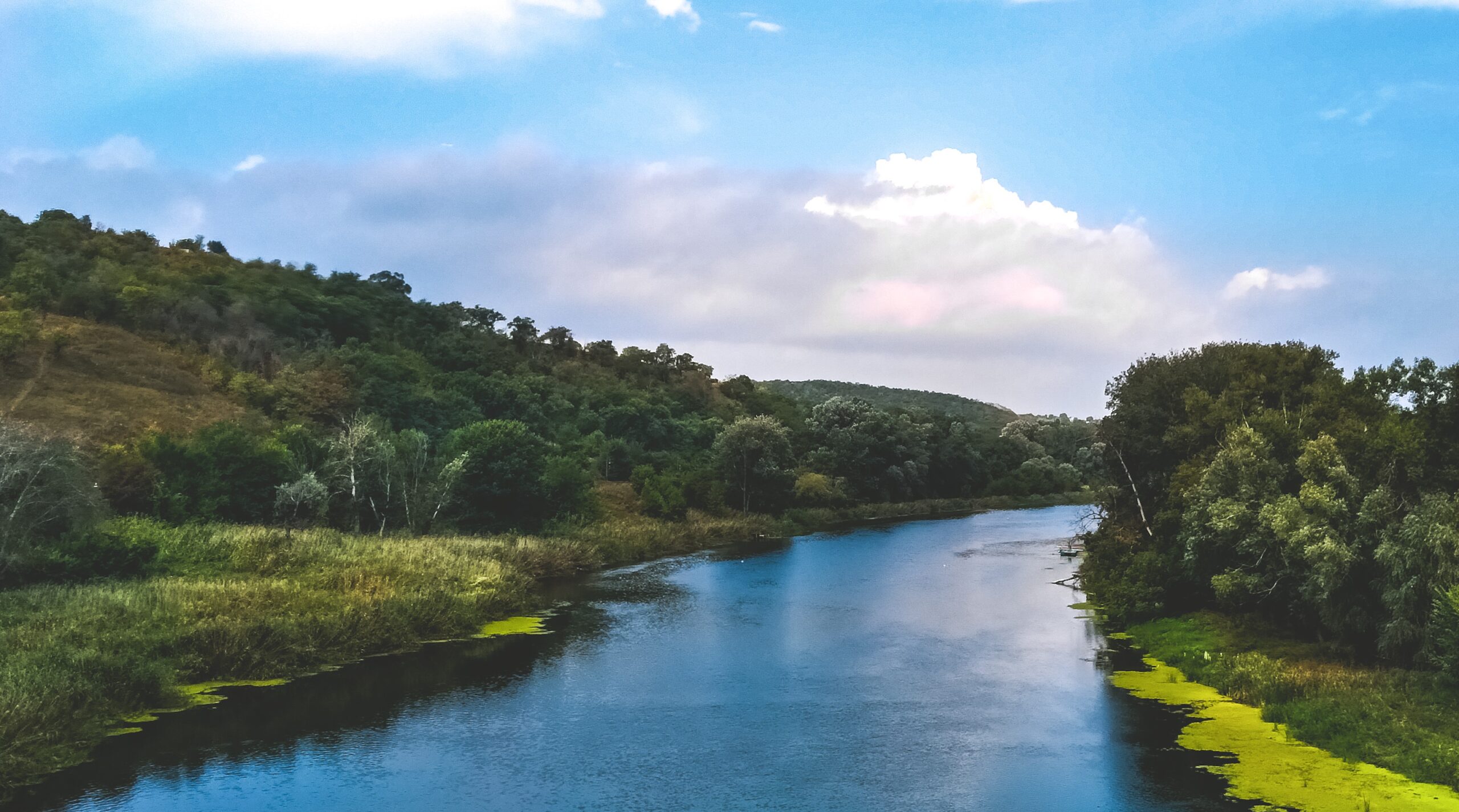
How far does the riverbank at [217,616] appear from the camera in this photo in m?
21.0

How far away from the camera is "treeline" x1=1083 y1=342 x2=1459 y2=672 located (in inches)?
890

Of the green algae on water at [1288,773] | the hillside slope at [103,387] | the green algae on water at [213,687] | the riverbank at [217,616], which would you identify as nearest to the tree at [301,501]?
the riverbank at [217,616]

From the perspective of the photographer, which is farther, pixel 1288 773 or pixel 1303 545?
pixel 1303 545

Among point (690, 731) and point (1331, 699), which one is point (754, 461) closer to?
point (690, 731)

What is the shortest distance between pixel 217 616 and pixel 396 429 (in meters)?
37.8

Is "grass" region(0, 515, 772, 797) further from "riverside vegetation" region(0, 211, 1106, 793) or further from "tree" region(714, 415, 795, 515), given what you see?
"tree" region(714, 415, 795, 515)

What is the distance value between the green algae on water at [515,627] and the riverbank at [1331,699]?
64.8 ft

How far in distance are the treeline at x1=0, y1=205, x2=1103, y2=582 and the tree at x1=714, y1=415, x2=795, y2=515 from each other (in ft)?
0.66

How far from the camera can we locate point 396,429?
65250mm

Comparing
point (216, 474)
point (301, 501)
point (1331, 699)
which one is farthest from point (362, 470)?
point (1331, 699)

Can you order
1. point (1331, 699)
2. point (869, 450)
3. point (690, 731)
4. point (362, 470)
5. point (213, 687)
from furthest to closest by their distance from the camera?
point (869, 450) → point (362, 470) → point (213, 687) → point (690, 731) → point (1331, 699)

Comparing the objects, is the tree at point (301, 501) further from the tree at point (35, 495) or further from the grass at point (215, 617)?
the tree at point (35, 495)

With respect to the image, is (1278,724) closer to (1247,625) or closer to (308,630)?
(1247,625)

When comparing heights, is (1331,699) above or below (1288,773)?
above
